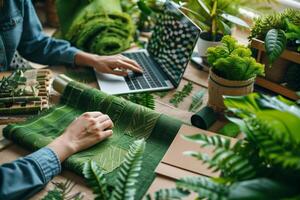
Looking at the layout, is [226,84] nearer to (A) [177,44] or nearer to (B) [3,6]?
(A) [177,44]

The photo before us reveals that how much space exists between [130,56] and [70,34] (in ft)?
0.79

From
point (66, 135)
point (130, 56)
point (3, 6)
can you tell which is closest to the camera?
point (66, 135)

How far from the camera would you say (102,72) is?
1.29 m

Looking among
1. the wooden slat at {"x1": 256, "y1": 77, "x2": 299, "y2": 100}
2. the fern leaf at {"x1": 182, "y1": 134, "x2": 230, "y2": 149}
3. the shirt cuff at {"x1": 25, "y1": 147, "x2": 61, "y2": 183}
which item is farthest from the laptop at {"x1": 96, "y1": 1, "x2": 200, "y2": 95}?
the fern leaf at {"x1": 182, "y1": 134, "x2": 230, "y2": 149}

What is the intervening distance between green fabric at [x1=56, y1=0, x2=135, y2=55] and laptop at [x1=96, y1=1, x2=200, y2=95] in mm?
72

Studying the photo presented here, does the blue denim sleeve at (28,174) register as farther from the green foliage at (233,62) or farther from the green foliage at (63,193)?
the green foliage at (233,62)

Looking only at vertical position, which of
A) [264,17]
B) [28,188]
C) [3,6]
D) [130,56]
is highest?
[264,17]

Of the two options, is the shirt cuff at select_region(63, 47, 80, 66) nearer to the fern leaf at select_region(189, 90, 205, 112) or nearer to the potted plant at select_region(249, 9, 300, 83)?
the fern leaf at select_region(189, 90, 205, 112)

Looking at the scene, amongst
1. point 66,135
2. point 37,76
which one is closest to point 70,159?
point 66,135

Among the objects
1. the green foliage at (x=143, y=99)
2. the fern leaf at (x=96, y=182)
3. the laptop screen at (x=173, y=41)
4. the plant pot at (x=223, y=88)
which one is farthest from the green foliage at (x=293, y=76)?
the fern leaf at (x=96, y=182)

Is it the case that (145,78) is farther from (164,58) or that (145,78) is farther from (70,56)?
(70,56)

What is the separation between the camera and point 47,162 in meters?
0.88

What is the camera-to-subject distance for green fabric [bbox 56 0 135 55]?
1.39m

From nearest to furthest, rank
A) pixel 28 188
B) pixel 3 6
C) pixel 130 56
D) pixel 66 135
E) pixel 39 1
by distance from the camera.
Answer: pixel 28 188 < pixel 66 135 < pixel 3 6 < pixel 130 56 < pixel 39 1
